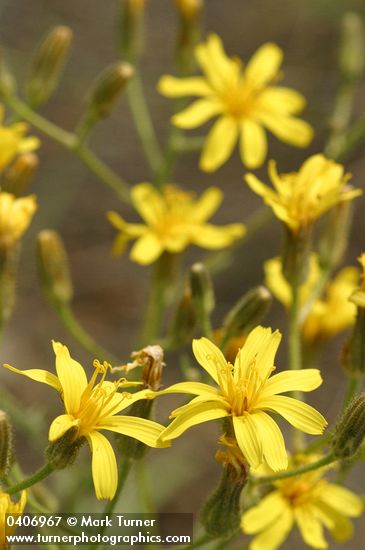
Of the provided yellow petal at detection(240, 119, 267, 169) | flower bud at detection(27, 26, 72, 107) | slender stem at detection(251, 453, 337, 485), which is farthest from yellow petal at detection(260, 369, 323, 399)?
flower bud at detection(27, 26, 72, 107)

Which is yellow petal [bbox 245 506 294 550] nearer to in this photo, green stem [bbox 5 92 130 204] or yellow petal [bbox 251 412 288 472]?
yellow petal [bbox 251 412 288 472]

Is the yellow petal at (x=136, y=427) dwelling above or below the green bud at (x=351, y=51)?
below

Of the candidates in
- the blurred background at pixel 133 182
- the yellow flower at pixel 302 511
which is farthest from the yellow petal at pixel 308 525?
the blurred background at pixel 133 182

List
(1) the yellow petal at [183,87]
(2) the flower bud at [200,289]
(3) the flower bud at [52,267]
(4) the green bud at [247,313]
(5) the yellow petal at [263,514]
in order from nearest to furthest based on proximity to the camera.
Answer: (5) the yellow petal at [263,514], (4) the green bud at [247,313], (2) the flower bud at [200,289], (3) the flower bud at [52,267], (1) the yellow petal at [183,87]

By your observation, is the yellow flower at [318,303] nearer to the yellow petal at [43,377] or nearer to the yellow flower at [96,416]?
the yellow flower at [96,416]

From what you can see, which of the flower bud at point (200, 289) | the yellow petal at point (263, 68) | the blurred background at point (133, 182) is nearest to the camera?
the flower bud at point (200, 289)

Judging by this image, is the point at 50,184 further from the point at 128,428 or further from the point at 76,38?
the point at 128,428
